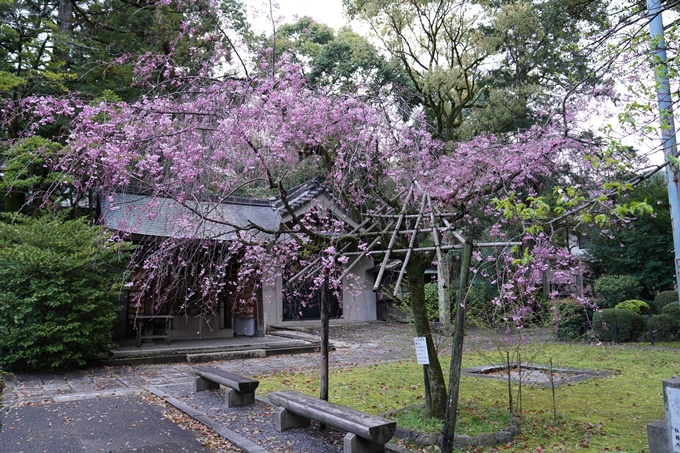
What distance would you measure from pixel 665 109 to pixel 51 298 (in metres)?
11.0

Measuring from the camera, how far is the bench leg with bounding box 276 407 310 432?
6375 mm

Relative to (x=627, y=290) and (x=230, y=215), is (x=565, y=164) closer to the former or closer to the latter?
(x=230, y=215)

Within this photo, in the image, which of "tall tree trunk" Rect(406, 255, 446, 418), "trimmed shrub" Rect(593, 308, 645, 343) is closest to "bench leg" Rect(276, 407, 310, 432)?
"tall tree trunk" Rect(406, 255, 446, 418)

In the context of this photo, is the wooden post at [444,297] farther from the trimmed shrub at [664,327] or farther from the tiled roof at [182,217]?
the trimmed shrub at [664,327]

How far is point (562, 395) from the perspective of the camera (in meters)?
8.26

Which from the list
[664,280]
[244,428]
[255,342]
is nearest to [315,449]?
[244,428]

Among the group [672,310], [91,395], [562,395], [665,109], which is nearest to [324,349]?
[562,395]

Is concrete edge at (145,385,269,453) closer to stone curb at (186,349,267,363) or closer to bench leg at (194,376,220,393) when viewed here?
bench leg at (194,376,220,393)

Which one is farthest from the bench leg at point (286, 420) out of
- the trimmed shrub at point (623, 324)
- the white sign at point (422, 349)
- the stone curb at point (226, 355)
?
the trimmed shrub at point (623, 324)

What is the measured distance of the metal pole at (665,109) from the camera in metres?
4.16

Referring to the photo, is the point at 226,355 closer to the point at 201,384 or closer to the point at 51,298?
the point at 201,384

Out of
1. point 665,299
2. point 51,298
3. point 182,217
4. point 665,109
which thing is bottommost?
point 665,299

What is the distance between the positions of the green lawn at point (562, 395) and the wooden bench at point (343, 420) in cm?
105

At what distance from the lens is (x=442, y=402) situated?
6.22m
